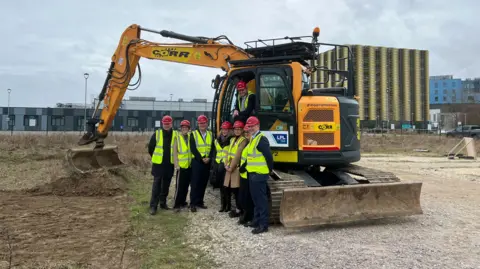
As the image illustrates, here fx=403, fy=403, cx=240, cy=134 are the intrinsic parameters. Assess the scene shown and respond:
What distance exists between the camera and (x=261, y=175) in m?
6.50

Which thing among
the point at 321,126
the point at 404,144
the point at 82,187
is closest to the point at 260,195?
the point at 321,126

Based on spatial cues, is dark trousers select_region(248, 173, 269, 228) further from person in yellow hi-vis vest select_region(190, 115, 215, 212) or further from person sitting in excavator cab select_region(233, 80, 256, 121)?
person in yellow hi-vis vest select_region(190, 115, 215, 212)

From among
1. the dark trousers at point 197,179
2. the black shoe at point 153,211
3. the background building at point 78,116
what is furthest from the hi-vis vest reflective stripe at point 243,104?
the background building at point 78,116

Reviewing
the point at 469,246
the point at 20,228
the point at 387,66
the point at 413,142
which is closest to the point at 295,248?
the point at 469,246

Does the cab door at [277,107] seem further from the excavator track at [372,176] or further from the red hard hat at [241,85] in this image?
the excavator track at [372,176]

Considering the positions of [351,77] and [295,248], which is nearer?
[295,248]

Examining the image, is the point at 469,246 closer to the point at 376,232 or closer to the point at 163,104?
the point at 376,232

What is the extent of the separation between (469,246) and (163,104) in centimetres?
5801

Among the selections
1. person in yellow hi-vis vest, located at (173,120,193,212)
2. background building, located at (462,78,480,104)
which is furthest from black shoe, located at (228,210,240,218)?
background building, located at (462,78,480,104)

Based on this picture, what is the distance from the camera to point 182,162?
8000 mm

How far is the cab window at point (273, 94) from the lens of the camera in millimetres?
7406

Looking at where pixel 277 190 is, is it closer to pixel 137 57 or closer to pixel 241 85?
pixel 241 85

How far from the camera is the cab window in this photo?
7.41m

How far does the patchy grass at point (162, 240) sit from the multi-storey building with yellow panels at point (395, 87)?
2874cm
